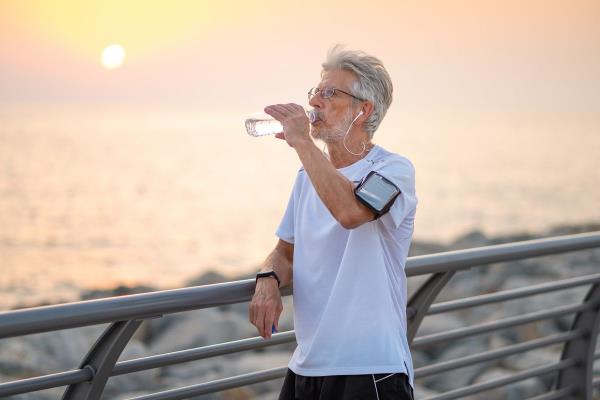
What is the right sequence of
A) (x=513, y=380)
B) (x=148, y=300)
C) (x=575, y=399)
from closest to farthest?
1. (x=148, y=300)
2. (x=513, y=380)
3. (x=575, y=399)

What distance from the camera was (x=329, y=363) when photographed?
268 cm

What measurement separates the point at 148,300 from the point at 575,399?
2692 millimetres

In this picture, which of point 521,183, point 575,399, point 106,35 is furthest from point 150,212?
point 575,399

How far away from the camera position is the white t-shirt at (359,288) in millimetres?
2654

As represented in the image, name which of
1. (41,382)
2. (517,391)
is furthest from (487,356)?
(517,391)

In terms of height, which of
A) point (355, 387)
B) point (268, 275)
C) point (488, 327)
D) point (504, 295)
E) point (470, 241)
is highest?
point (268, 275)

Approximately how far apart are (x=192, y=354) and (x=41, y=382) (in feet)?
1.75

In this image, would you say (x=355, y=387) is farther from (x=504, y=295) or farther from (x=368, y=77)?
(x=504, y=295)

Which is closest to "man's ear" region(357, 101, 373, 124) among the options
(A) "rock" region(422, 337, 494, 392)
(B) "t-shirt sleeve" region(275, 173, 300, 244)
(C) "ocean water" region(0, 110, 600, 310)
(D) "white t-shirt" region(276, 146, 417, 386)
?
(D) "white t-shirt" region(276, 146, 417, 386)

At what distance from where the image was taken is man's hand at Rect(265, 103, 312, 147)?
104 inches

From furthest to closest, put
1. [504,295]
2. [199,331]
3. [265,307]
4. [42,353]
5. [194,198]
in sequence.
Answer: [194,198] → [199,331] → [42,353] → [504,295] → [265,307]

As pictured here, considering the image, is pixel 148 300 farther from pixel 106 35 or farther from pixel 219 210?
pixel 106 35

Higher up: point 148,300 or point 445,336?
point 148,300

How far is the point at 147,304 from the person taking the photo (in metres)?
2.60
